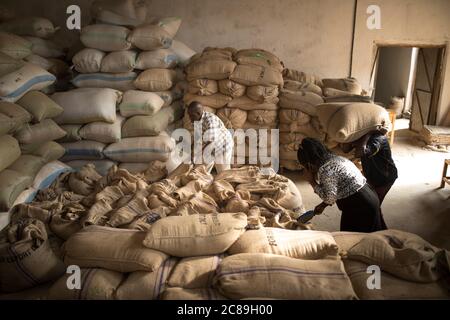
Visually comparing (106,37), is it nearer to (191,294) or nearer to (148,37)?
(148,37)

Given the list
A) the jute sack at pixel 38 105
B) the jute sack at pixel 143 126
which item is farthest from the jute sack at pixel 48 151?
the jute sack at pixel 143 126

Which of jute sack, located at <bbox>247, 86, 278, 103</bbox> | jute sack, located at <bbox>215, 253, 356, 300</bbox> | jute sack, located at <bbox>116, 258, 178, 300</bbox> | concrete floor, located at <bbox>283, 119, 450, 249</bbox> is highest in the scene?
jute sack, located at <bbox>247, 86, 278, 103</bbox>

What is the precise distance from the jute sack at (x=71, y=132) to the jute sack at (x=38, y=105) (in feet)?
1.25

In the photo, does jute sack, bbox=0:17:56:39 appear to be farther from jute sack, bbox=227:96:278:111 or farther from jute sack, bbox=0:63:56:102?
jute sack, bbox=227:96:278:111

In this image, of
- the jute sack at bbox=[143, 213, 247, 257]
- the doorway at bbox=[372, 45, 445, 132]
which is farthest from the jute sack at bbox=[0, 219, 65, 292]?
the doorway at bbox=[372, 45, 445, 132]

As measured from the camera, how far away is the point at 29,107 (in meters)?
3.45

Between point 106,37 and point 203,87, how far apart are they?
4.32 feet

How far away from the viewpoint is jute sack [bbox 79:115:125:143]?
409 centimetres

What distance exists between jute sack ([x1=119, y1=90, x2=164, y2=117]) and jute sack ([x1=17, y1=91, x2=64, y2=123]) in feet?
2.60

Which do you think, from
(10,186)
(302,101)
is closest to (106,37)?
(10,186)

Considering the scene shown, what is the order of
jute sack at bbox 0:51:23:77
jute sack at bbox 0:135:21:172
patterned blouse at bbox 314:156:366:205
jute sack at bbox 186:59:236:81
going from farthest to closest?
jute sack at bbox 186:59:236:81
jute sack at bbox 0:51:23:77
jute sack at bbox 0:135:21:172
patterned blouse at bbox 314:156:366:205

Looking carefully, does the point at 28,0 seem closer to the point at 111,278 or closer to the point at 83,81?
the point at 83,81
